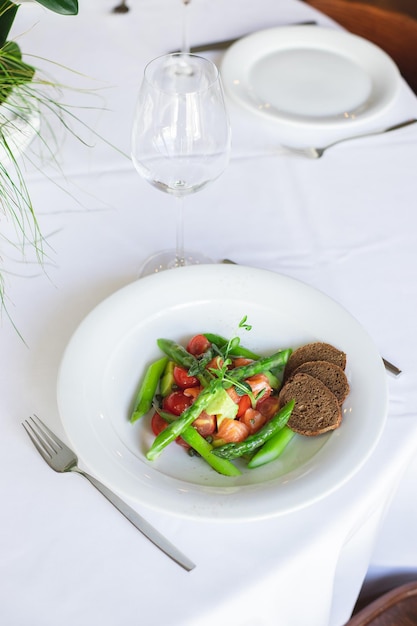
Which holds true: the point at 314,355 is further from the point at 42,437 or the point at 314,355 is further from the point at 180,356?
the point at 42,437

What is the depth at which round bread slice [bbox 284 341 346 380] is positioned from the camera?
1011 millimetres

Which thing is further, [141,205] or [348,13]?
[348,13]

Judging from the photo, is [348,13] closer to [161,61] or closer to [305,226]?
[305,226]

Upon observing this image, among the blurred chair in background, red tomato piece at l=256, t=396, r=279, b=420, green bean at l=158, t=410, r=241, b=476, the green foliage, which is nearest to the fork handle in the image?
green bean at l=158, t=410, r=241, b=476

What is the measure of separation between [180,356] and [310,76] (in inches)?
33.5

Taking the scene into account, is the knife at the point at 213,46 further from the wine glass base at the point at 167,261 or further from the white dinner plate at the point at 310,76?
the wine glass base at the point at 167,261

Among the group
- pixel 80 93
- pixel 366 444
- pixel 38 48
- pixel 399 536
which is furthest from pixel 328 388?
pixel 38 48

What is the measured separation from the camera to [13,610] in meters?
0.81

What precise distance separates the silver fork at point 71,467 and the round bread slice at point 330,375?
28cm

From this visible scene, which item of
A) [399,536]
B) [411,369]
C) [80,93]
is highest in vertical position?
[80,93]

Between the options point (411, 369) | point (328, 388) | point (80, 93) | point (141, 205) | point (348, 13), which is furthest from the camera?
point (348, 13)

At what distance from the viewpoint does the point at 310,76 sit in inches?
63.5

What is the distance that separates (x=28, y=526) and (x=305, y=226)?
0.70m

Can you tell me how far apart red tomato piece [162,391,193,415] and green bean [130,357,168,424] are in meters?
Answer: 0.03
